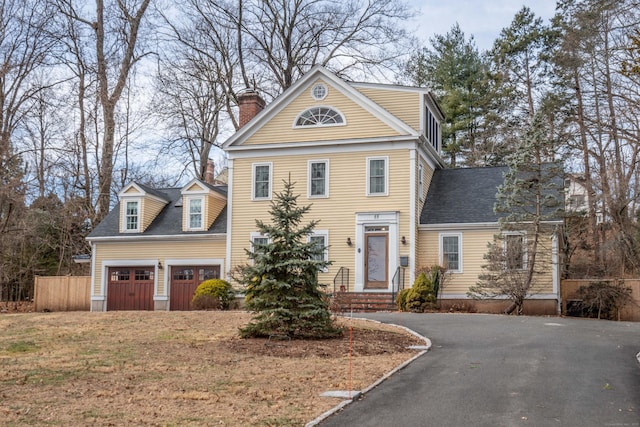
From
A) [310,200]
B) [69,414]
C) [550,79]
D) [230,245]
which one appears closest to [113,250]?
[230,245]

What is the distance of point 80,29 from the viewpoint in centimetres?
3462

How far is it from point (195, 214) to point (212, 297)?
5.24 m

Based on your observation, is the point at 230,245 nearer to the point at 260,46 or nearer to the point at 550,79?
the point at 260,46

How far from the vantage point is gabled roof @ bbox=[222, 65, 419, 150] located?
26.0 metres

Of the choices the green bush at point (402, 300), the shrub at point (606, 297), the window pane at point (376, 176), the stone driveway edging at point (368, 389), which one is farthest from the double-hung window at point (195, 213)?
the stone driveway edging at point (368, 389)

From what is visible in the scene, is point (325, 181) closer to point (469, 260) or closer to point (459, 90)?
point (469, 260)

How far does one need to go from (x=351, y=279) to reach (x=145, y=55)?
17871 mm

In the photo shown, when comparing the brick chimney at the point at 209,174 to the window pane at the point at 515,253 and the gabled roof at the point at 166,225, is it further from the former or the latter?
the window pane at the point at 515,253

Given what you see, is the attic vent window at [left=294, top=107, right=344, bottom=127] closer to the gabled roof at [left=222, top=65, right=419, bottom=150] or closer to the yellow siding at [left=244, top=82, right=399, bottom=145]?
the yellow siding at [left=244, top=82, right=399, bottom=145]

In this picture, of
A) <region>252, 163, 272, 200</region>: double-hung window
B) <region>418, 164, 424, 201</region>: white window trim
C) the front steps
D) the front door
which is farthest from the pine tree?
<region>252, 163, 272, 200</region>: double-hung window

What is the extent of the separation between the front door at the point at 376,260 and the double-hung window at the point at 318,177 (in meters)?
2.57

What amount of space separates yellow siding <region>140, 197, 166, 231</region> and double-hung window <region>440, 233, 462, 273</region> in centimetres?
1247

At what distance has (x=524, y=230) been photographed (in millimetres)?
23844

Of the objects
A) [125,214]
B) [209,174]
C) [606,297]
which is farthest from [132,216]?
[606,297]
